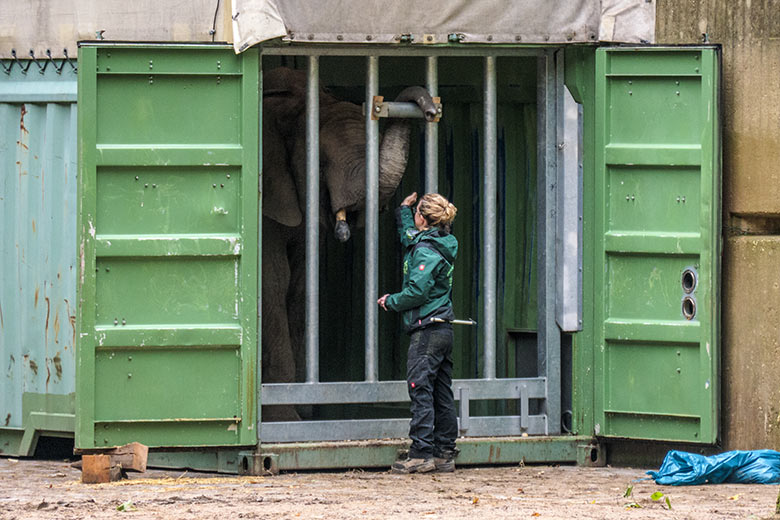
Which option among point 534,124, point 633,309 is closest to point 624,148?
point 633,309

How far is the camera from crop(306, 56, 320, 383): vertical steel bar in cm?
863

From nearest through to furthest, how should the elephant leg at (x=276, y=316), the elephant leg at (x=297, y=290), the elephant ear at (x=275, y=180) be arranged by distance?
1. the elephant ear at (x=275, y=180)
2. the elephant leg at (x=276, y=316)
3. the elephant leg at (x=297, y=290)

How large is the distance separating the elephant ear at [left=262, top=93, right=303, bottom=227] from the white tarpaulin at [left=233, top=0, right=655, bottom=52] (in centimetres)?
124

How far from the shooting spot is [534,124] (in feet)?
33.6

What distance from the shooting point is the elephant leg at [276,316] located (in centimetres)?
949

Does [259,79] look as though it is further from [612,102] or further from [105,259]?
[612,102]

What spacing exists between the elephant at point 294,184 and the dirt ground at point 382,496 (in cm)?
130

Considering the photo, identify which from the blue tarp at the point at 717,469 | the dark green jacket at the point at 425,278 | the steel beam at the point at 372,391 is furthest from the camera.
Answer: the steel beam at the point at 372,391

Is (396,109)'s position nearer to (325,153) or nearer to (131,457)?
(325,153)

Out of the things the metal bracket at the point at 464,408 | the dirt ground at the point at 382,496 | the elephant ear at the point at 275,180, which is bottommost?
the dirt ground at the point at 382,496

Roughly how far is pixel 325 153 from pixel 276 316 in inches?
42.9

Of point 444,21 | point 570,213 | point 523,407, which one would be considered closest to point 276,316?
point 523,407

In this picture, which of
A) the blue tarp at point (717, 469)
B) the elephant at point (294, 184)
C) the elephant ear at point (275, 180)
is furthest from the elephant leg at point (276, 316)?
the blue tarp at point (717, 469)

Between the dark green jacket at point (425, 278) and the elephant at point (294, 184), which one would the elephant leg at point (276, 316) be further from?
the dark green jacket at point (425, 278)
